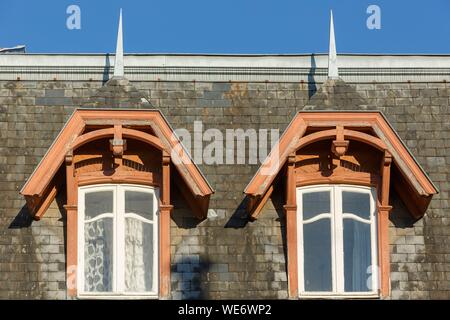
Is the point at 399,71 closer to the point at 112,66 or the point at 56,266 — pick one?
the point at 112,66

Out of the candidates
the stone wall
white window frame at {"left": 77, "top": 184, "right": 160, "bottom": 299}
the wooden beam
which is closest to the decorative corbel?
the stone wall

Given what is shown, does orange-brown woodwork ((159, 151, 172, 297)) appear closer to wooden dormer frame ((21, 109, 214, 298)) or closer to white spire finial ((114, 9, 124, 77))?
wooden dormer frame ((21, 109, 214, 298))

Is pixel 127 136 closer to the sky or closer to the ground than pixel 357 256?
closer to the sky

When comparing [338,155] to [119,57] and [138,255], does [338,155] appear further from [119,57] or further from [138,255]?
[119,57]

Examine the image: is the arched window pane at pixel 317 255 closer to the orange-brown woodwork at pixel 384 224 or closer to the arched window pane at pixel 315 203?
the arched window pane at pixel 315 203

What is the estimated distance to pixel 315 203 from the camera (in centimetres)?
2528

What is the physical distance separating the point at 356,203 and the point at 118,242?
3916mm

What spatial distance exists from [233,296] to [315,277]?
55.0 inches

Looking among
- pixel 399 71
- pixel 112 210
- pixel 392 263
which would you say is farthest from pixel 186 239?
pixel 399 71

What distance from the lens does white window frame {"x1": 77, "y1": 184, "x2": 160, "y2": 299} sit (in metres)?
24.4

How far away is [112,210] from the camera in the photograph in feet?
82.1

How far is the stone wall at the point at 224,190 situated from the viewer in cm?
2469

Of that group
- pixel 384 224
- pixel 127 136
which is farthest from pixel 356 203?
pixel 127 136

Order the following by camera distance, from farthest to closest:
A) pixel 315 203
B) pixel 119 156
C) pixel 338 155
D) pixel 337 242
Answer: pixel 315 203 → pixel 338 155 → pixel 119 156 → pixel 337 242
